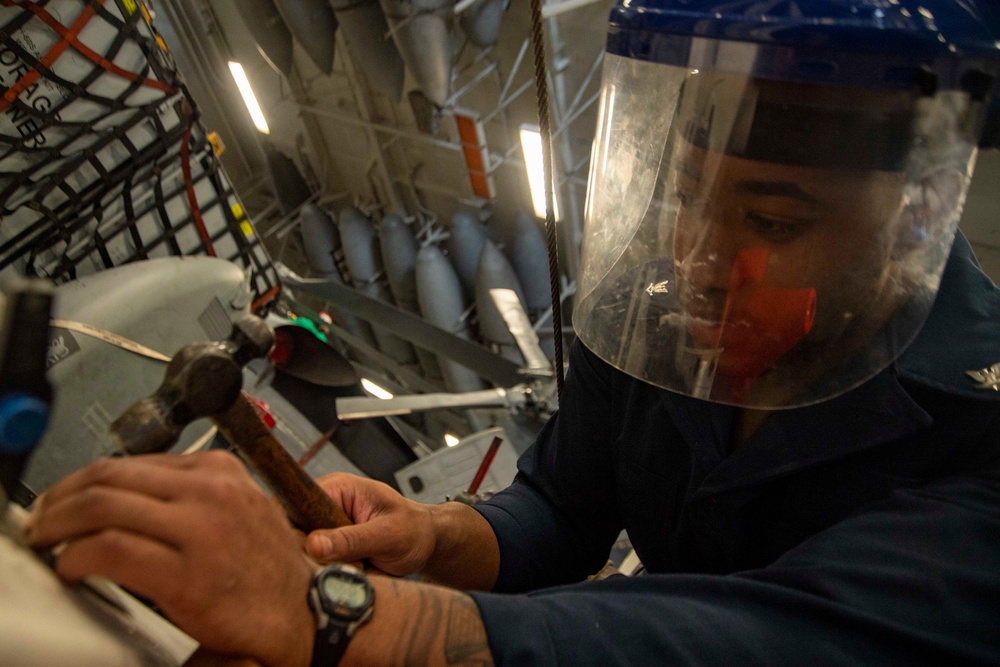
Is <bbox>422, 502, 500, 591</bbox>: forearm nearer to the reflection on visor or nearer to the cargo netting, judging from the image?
the reflection on visor

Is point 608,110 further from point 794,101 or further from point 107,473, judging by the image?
point 107,473

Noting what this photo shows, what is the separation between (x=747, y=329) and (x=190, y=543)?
2.89ft

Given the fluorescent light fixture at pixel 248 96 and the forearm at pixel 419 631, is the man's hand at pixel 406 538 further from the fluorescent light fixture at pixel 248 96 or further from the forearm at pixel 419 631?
the fluorescent light fixture at pixel 248 96

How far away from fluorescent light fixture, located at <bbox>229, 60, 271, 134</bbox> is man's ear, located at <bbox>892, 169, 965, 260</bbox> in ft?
23.5

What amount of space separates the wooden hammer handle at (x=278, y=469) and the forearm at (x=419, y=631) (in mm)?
227

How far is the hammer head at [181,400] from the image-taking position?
2.51ft

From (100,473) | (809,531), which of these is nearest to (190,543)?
(100,473)

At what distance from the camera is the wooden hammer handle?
90 centimetres

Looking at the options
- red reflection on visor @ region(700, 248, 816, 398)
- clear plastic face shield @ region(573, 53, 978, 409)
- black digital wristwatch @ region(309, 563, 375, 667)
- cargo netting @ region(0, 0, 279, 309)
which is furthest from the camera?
cargo netting @ region(0, 0, 279, 309)

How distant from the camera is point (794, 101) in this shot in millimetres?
891

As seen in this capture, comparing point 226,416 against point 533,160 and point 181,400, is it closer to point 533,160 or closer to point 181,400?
point 181,400

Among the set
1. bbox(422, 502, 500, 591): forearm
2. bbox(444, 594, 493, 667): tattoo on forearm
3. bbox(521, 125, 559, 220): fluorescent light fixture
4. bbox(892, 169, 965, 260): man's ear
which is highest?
bbox(892, 169, 965, 260): man's ear

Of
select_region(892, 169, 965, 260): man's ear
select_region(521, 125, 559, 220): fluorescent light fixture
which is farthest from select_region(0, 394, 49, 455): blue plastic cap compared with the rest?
select_region(521, 125, 559, 220): fluorescent light fixture

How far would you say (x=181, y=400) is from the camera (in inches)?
31.1
